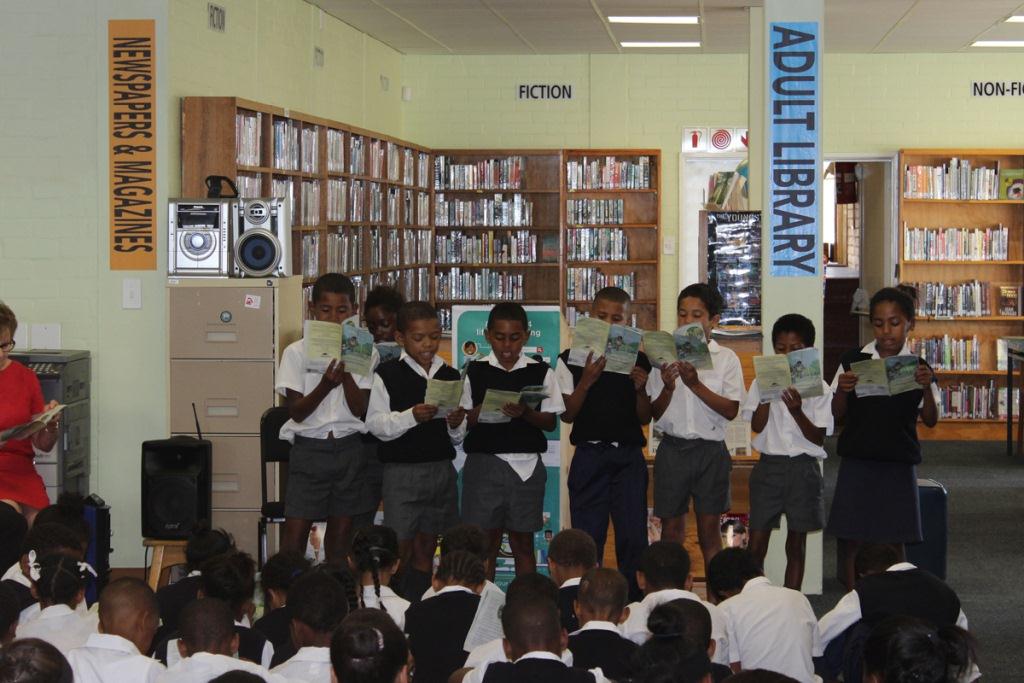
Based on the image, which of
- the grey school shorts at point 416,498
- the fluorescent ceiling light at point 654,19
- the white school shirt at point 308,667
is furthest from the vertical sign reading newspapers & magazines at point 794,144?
the fluorescent ceiling light at point 654,19

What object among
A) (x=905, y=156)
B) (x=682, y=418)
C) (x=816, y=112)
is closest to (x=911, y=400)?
(x=682, y=418)

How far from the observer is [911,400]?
5.28m

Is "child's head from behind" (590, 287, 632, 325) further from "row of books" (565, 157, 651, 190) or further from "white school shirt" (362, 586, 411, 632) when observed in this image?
"row of books" (565, 157, 651, 190)

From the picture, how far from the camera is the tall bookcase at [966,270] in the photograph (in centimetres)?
1148

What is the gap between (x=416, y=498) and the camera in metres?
5.13

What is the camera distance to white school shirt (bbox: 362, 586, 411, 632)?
383 cm

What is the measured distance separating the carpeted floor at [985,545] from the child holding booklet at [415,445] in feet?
6.17

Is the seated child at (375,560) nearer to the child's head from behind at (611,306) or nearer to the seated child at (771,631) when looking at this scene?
the seated child at (771,631)

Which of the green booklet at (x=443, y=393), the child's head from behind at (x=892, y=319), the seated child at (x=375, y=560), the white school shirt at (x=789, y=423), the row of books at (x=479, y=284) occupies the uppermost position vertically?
the row of books at (x=479, y=284)

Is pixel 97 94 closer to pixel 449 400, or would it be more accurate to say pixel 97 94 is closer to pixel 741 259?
pixel 449 400

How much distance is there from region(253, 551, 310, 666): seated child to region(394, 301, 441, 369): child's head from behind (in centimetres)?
126

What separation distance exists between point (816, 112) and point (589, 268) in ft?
20.0

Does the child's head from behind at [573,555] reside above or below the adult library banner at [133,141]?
below

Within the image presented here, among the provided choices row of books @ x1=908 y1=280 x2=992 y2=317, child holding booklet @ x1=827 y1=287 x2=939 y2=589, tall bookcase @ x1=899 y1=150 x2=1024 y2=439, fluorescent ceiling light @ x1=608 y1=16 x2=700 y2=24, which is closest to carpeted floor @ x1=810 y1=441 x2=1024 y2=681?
tall bookcase @ x1=899 y1=150 x2=1024 y2=439
